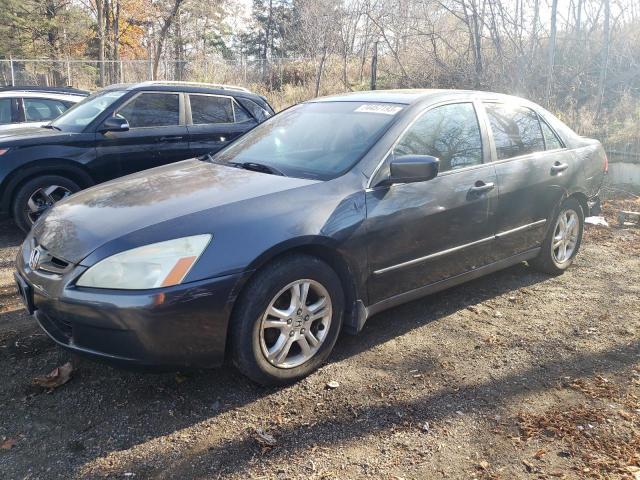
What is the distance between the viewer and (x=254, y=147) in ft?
13.8

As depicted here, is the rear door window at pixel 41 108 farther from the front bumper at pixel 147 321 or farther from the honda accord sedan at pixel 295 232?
the front bumper at pixel 147 321

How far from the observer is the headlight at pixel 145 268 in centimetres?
268

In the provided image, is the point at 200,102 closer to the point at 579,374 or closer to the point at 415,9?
the point at 579,374

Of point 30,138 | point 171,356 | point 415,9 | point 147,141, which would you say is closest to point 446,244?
point 171,356

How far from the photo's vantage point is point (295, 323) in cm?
312

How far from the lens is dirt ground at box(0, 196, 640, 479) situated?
2.52 m

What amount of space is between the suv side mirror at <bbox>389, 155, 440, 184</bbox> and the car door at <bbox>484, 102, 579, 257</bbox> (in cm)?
107

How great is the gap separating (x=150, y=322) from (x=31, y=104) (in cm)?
746

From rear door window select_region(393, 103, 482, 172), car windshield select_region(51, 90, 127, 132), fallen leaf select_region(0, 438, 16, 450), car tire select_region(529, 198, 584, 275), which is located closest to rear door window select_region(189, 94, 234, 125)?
car windshield select_region(51, 90, 127, 132)

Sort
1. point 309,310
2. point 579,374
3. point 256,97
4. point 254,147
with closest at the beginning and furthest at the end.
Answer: point 309,310 → point 579,374 → point 254,147 → point 256,97

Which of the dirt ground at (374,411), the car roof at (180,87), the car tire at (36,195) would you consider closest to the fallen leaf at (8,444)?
the dirt ground at (374,411)

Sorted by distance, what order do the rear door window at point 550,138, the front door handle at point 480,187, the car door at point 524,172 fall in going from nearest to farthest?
the front door handle at point 480,187
the car door at point 524,172
the rear door window at point 550,138

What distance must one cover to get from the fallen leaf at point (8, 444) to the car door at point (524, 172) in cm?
341

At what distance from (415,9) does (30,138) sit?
34.7 ft
